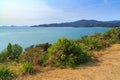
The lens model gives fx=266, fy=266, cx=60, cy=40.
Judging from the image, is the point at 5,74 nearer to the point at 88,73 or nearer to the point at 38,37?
the point at 88,73

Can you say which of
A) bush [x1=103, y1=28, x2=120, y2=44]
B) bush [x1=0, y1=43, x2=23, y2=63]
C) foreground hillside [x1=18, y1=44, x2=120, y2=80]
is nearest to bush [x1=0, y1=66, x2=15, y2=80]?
foreground hillside [x1=18, y1=44, x2=120, y2=80]

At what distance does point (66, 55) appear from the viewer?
9.71 metres

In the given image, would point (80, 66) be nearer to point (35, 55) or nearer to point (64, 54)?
point (64, 54)

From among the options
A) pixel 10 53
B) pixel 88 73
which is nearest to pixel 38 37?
pixel 10 53

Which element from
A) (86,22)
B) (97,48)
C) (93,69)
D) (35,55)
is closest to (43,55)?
(35,55)

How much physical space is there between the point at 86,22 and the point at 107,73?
321ft

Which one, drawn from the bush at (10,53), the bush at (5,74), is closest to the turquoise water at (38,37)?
the bush at (10,53)

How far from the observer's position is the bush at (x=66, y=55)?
30.9 feet

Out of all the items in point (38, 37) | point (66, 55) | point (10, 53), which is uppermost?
point (66, 55)

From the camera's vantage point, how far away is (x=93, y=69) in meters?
8.86

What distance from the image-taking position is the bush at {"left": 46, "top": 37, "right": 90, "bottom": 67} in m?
9.41

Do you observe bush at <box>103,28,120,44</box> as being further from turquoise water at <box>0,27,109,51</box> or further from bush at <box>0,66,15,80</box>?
bush at <box>0,66,15,80</box>

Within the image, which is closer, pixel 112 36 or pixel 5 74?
pixel 5 74

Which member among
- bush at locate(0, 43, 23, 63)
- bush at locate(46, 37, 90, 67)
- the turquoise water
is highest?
bush at locate(46, 37, 90, 67)
